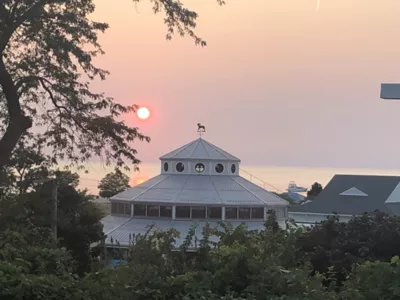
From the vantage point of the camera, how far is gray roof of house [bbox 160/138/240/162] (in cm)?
3534

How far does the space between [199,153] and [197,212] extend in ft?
18.9

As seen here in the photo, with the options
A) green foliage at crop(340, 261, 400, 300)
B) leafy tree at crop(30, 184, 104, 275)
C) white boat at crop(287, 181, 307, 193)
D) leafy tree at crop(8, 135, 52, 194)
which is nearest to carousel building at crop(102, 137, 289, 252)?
leafy tree at crop(30, 184, 104, 275)

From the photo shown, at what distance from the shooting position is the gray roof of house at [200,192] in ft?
103

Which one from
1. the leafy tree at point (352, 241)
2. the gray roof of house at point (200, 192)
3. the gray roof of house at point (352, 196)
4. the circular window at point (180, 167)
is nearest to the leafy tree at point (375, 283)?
the leafy tree at point (352, 241)

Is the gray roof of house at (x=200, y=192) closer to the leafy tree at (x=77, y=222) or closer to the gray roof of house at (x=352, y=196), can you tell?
the leafy tree at (x=77, y=222)

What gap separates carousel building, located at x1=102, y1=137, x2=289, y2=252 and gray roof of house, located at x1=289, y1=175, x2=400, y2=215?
11.1 meters

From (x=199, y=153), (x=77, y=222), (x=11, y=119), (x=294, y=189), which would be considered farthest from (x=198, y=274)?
(x=294, y=189)

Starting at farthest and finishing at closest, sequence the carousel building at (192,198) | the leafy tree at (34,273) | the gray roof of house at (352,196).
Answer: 1. the gray roof of house at (352,196)
2. the carousel building at (192,198)
3. the leafy tree at (34,273)

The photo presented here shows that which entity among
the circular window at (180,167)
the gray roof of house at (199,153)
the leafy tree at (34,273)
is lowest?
the leafy tree at (34,273)

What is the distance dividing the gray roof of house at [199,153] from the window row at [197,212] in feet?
15.9

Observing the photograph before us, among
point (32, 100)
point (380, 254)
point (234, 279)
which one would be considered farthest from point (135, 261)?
point (380, 254)

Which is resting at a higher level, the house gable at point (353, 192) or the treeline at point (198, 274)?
the house gable at point (353, 192)

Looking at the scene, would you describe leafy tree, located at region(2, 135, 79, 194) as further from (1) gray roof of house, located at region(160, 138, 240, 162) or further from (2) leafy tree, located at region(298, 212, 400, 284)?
(1) gray roof of house, located at region(160, 138, 240, 162)

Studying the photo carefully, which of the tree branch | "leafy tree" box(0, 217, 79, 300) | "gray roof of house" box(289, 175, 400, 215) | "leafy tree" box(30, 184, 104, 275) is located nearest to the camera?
"leafy tree" box(0, 217, 79, 300)
